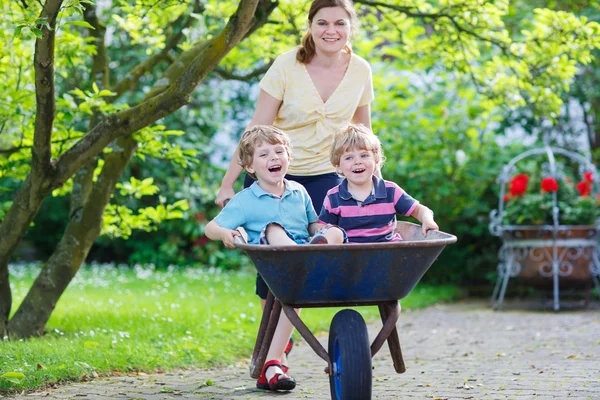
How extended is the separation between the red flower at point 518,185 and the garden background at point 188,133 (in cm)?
80

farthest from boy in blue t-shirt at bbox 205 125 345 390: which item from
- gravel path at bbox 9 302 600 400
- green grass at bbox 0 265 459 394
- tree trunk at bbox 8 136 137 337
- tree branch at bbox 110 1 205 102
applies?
tree branch at bbox 110 1 205 102

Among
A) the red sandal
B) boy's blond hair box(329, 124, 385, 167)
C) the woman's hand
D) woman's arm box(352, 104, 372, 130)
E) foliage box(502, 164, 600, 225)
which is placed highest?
woman's arm box(352, 104, 372, 130)

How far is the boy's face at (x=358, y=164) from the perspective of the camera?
10.6 feet

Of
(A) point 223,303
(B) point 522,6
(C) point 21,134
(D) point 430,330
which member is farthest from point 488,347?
(B) point 522,6

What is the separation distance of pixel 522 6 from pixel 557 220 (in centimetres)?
362

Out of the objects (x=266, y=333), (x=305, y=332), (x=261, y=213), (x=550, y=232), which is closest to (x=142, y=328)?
(x=266, y=333)

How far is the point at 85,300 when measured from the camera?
274 inches

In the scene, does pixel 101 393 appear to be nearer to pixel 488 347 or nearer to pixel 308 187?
pixel 308 187

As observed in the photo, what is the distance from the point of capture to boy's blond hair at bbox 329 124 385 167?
3223 millimetres

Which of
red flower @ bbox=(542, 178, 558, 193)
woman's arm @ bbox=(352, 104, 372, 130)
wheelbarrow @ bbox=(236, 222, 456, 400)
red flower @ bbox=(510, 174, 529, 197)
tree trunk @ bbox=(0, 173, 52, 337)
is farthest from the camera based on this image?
red flower @ bbox=(510, 174, 529, 197)

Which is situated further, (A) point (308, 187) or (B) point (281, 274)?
(A) point (308, 187)

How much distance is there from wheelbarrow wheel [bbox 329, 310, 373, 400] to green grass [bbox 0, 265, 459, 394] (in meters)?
1.52

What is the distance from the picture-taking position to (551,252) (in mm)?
6988

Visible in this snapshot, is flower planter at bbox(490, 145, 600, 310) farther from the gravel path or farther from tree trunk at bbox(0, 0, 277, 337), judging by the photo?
tree trunk at bbox(0, 0, 277, 337)
